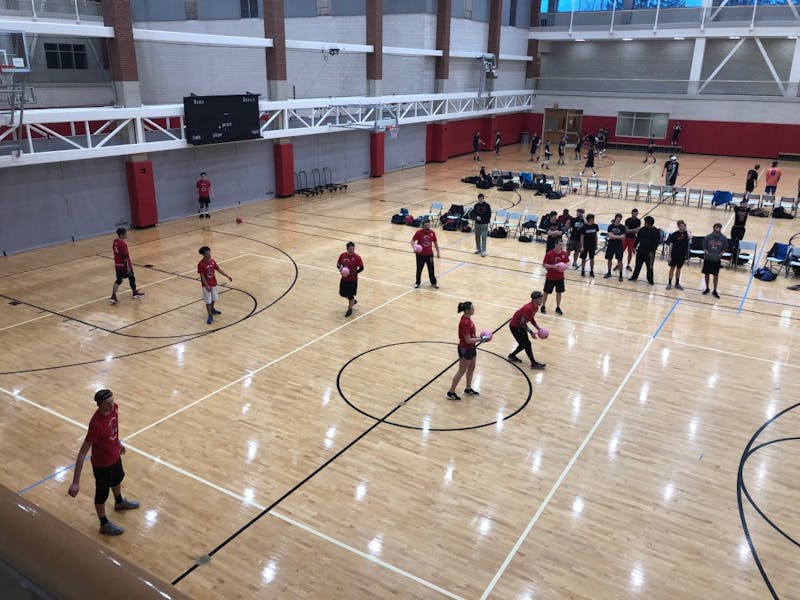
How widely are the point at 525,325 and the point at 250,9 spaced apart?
2891 cm

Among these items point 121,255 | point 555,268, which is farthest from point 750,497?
point 121,255

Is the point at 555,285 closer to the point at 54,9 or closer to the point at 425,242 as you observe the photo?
the point at 425,242

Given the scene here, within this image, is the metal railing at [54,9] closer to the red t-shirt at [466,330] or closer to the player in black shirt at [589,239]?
the player in black shirt at [589,239]

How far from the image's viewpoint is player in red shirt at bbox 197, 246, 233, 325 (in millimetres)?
13133

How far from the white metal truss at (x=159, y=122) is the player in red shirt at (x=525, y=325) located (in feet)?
45.1

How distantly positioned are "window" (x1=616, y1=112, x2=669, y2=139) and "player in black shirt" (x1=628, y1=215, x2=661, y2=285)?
2992 centimetres

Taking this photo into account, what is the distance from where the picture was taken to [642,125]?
42.8 metres

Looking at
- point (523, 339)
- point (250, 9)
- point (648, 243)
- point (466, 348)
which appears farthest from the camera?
point (250, 9)

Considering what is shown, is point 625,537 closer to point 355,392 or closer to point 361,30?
point 355,392

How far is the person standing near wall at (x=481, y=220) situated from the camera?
1808 cm

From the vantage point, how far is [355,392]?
35.1ft

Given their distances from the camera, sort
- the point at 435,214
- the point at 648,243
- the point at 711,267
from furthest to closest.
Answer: the point at 435,214 → the point at 648,243 → the point at 711,267

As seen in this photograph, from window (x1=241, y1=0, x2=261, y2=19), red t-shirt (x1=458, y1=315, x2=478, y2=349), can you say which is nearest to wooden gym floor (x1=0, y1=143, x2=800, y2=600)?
red t-shirt (x1=458, y1=315, x2=478, y2=349)

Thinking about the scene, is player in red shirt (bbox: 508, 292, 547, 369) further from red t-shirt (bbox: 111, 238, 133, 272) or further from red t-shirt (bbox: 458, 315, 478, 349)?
red t-shirt (bbox: 111, 238, 133, 272)
